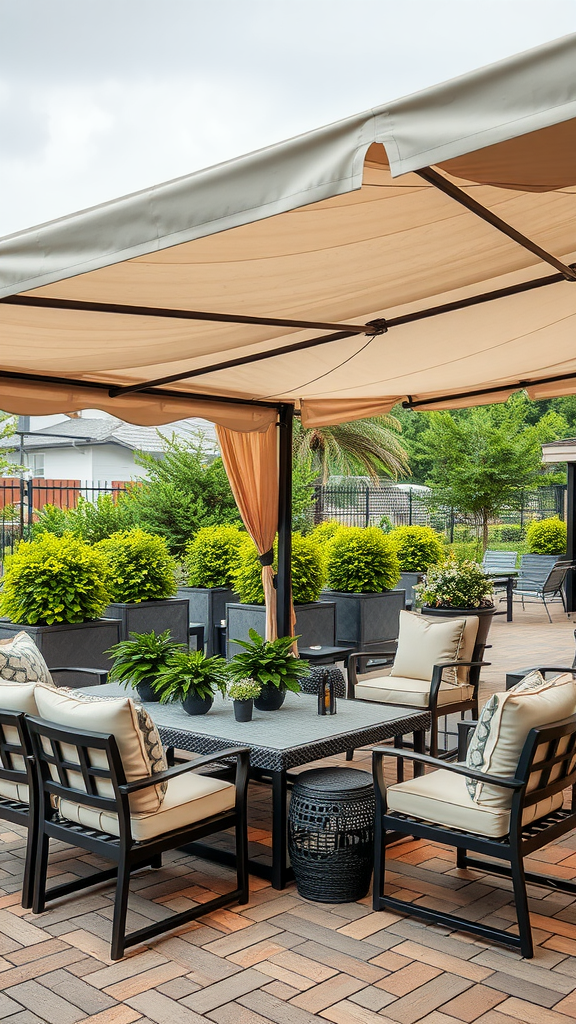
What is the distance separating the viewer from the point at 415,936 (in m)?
3.41

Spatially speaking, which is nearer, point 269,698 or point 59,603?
point 269,698

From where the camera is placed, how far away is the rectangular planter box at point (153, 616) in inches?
308

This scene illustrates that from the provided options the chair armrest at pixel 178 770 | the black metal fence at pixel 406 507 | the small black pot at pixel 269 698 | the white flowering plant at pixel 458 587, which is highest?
the black metal fence at pixel 406 507

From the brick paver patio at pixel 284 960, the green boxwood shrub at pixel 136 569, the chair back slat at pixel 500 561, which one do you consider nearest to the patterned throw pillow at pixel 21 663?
the brick paver patio at pixel 284 960

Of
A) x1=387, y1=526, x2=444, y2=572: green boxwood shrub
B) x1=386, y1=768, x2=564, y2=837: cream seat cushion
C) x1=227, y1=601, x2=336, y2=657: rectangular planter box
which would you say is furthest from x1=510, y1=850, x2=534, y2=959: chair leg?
x1=387, y1=526, x2=444, y2=572: green boxwood shrub

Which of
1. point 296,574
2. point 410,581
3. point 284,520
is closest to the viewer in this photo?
point 284,520

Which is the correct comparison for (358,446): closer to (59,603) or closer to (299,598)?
(299,598)

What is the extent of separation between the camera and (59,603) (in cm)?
672

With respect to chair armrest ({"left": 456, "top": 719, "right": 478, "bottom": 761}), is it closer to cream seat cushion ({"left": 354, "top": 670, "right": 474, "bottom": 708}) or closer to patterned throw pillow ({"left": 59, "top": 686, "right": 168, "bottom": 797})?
cream seat cushion ({"left": 354, "top": 670, "right": 474, "bottom": 708})

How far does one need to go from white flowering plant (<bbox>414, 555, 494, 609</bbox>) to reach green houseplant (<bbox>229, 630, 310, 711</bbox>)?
10.9 feet

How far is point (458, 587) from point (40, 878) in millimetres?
4768

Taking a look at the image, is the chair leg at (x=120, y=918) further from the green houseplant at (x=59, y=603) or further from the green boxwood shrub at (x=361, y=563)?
the green boxwood shrub at (x=361, y=563)

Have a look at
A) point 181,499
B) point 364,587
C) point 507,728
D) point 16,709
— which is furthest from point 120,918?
point 181,499

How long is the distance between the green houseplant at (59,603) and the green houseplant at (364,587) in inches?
123
